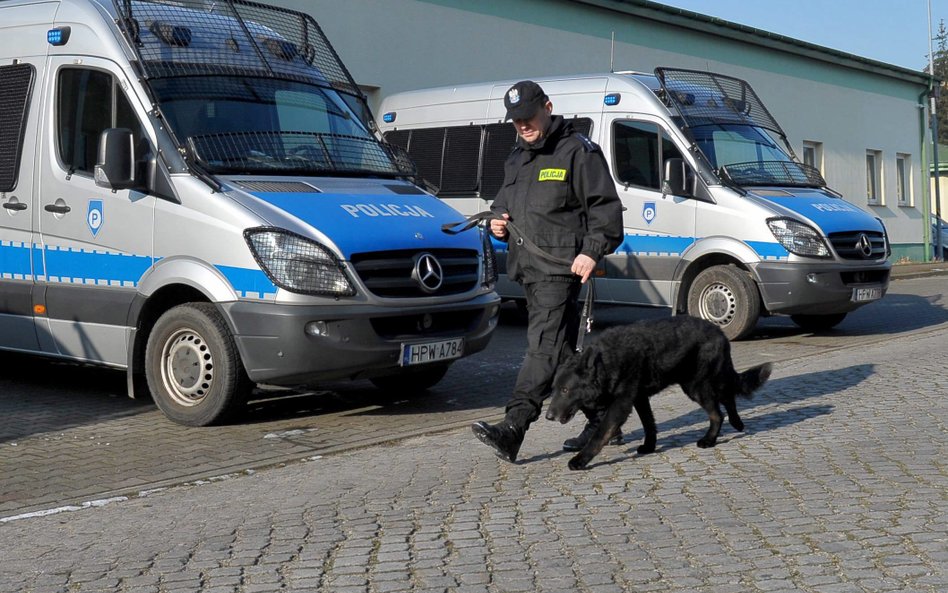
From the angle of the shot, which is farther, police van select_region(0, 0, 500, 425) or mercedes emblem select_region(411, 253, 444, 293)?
mercedes emblem select_region(411, 253, 444, 293)

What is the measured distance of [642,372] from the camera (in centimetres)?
641

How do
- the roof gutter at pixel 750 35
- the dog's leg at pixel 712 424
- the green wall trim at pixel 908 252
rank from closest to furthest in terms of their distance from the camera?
the dog's leg at pixel 712 424 < the roof gutter at pixel 750 35 < the green wall trim at pixel 908 252

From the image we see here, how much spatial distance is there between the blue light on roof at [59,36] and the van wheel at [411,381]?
10.7 ft

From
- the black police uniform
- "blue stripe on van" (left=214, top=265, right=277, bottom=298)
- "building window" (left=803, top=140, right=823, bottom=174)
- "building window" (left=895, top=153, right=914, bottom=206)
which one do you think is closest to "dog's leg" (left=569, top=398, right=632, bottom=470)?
the black police uniform

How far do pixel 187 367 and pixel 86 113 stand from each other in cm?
200

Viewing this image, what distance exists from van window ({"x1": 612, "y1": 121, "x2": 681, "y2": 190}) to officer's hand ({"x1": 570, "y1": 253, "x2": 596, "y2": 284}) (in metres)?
6.44

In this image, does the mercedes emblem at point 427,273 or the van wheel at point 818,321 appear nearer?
the mercedes emblem at point 427,273

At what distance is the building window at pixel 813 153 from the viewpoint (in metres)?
31.1

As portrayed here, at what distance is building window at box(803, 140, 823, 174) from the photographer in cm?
3106

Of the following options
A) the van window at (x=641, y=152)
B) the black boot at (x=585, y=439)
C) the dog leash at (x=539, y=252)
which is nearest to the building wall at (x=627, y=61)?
the van window at (x=641, y=152)

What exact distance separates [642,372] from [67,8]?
4.98 metres

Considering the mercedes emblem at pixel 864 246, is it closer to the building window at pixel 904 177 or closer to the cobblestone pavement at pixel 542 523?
the cobblestone pavement at pixel 542 523

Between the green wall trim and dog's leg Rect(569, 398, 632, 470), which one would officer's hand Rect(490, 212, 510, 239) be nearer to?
dog's leg Rect(569, 398, 632, 470)

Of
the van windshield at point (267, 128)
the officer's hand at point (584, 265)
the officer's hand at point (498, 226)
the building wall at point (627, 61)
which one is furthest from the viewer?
the building wall at point (627, 61)
